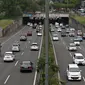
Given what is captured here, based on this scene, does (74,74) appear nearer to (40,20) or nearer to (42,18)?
(42,18)

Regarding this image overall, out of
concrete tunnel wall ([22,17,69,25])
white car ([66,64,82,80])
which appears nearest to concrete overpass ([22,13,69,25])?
concrete tunnel wall ([22,17,69,25])

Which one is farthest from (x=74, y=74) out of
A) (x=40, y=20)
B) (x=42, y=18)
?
(x=40, y=20)

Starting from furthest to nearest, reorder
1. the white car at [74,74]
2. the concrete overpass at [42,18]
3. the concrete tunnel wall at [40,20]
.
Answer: the concrete tunnel wall at [40,20]
the concrete overpass at [42,18]
the white car at [74,74]

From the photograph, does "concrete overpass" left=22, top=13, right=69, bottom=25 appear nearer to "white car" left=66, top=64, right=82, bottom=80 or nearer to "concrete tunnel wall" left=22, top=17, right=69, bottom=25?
"concrete tunnel wall" left=22, top=17, right=69, bottom=25

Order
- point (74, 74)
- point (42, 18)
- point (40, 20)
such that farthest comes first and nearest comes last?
point (40, 20) < point (42, 18) < point (74, 74)

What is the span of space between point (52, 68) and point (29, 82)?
6.85 m

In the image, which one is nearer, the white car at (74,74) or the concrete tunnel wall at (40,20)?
the white car at (74,74)

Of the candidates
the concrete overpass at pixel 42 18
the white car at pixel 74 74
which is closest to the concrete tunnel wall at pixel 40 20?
the concrete overpass at pixel 42 18

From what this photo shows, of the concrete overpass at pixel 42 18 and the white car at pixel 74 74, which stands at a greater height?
the white car at pixel 74 74

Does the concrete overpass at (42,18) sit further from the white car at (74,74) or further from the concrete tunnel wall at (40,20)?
the white car at (74,74)

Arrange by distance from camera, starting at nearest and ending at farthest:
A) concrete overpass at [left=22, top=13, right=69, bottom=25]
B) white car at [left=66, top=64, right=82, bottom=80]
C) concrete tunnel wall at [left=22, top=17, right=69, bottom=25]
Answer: white car at [left=66, top=64, right=82, bottom=80]
concrete overpass at [left=22, top=13, right=69, bottom=25]
concrete tunnel wall at [left=22, top=17, right=69, bottom=25]

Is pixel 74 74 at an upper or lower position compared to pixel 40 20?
upper

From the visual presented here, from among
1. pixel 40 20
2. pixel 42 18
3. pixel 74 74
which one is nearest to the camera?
pixel 74 74

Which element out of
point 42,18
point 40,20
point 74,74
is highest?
point 74,74
